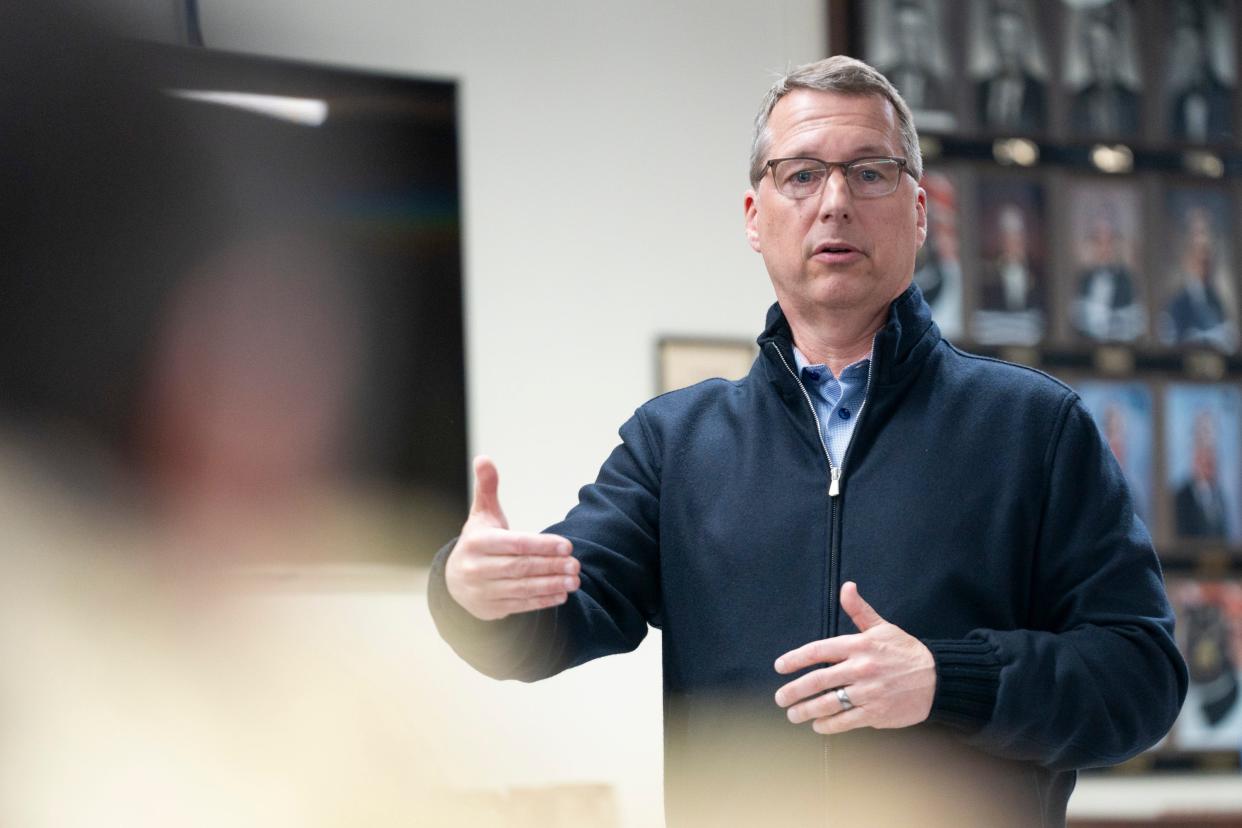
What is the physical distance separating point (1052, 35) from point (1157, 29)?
0.33 meters

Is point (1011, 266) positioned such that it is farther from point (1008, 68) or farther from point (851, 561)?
point (851, 561)

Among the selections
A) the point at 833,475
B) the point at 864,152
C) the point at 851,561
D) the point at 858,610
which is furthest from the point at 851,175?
the point at 858,610

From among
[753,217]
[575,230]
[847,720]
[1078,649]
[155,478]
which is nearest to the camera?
[847,720]

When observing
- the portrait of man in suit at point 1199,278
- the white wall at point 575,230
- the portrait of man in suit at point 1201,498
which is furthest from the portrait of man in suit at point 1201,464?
the white wall at point 575,230

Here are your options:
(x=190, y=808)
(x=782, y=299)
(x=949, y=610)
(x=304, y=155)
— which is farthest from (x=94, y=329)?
(x=949, y=610)

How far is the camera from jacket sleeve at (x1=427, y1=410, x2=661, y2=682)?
5.00 ft

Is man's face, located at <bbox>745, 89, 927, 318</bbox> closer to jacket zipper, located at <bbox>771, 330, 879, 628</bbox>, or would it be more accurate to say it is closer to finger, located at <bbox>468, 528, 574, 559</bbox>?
jacket zipper, located at <bbox>771, 330, 879, 628</bbox>

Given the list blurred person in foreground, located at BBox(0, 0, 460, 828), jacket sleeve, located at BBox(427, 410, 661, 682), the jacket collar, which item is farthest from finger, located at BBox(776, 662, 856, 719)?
blurred person in foreground, located at BBox(0, 0, 460, 828)

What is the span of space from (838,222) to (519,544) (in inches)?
22.2

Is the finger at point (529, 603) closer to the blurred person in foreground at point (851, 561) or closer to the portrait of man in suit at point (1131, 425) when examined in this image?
the blurred person in foreground at point (851, 561)

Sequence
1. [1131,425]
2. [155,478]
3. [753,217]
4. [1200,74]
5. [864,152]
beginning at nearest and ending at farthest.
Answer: [864,152], [753,217], [155,478], [1131,425], [1200,74]

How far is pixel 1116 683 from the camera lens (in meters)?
1.48

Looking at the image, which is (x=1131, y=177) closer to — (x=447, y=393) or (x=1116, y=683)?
(x=447, y=393)

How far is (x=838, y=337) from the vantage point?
5.67 ft
